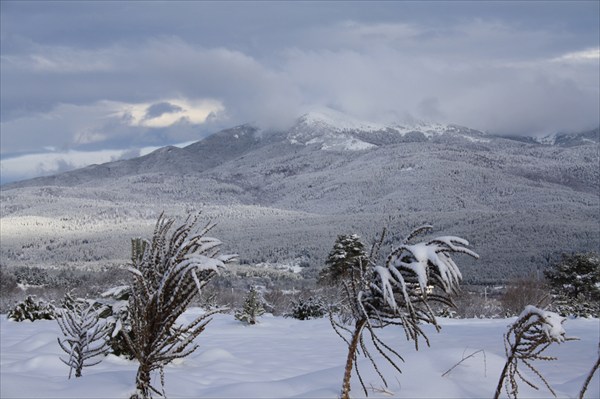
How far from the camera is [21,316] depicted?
17.9 meters

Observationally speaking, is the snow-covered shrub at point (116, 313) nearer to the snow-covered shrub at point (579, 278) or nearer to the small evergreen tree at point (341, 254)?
the small evergreen tree at point (341, 254)

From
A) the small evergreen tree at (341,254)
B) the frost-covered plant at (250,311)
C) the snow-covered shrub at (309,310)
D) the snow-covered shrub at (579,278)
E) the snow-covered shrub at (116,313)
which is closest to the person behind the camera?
the snow-covered shrub at (116,313)

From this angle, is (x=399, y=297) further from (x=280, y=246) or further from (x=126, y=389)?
(x=280, y=246)

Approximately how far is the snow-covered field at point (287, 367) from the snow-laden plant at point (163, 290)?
0.62 meters

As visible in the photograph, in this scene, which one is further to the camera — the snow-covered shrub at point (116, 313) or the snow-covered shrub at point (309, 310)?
the snow-covered shrub at point (309, 310)

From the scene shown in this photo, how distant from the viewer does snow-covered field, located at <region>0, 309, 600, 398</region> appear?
18.7 ft

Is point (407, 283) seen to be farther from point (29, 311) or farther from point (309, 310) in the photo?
point (309, 310)

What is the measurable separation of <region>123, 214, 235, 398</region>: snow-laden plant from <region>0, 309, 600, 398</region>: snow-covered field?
2.03 feet

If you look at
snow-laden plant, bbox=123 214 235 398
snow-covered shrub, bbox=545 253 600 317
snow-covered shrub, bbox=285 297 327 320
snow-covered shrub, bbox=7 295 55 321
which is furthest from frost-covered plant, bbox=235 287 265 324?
snow-covered shrub, bbox=545 253 600 317

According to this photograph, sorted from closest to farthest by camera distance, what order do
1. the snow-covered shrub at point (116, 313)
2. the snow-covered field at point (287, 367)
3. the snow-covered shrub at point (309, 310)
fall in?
the snow-covered field at point (287, 367) < the snow-covered shrub at point (116, 313) < the snow-covered shrub at point (309, 310)

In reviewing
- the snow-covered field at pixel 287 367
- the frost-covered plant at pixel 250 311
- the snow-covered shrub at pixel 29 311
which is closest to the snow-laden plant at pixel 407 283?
the snow-covered field at pixel 287 367

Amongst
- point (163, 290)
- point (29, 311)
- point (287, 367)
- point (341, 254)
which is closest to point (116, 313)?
point (287, 367)

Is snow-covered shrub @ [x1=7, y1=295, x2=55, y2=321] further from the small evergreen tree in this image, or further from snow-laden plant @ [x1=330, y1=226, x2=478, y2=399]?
snow-laden plant @ [x1=330, y1=226, x2=478, y2=399]

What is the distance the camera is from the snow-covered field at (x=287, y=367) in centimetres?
570
